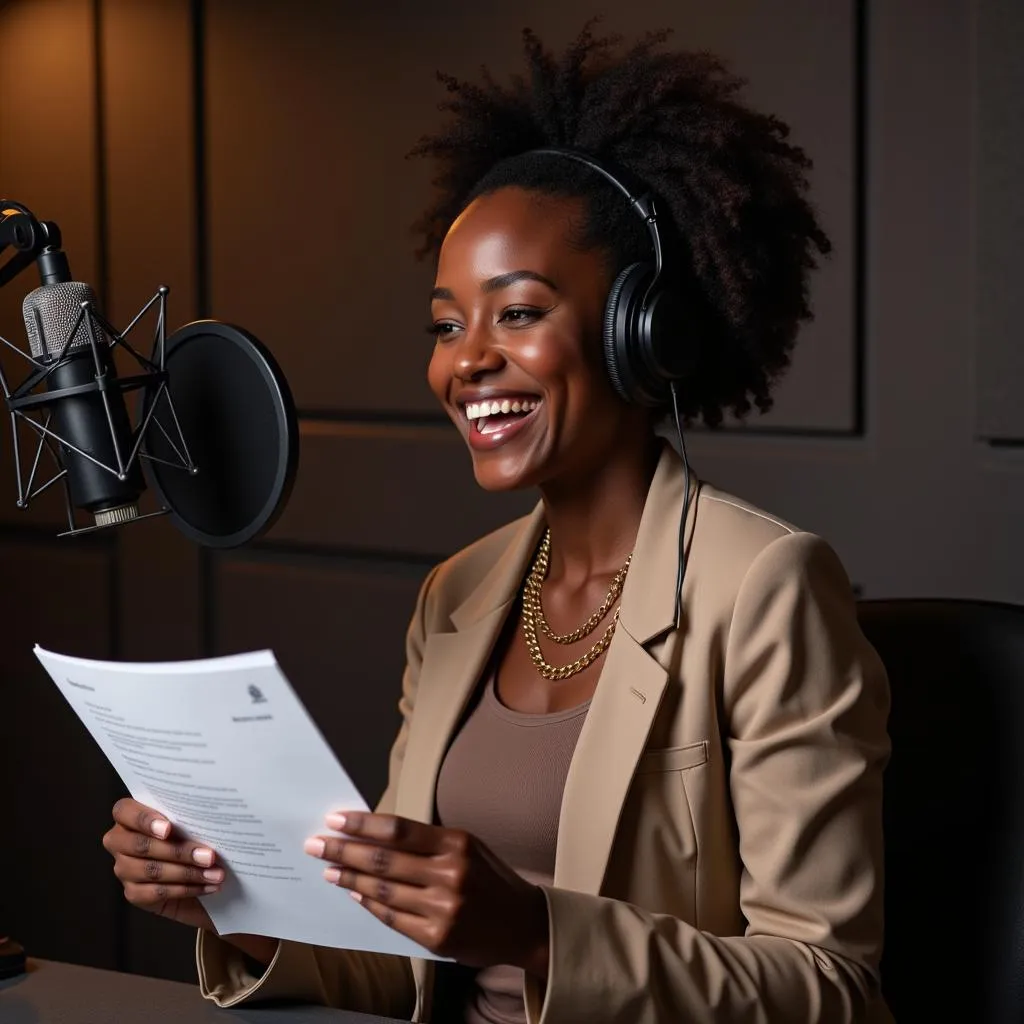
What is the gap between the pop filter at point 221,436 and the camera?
95cm

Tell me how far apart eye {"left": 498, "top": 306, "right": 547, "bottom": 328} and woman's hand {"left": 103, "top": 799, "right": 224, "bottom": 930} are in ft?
1.62

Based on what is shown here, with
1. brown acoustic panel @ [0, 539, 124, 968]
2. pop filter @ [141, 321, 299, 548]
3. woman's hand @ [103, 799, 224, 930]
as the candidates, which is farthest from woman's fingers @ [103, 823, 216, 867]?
brown acoustic panel @ [0, 539, 124, 968]

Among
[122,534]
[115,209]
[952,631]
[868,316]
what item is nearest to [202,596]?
[122,534]

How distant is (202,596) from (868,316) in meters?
1.34

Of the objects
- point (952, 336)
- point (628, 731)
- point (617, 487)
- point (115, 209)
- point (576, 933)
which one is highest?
point (115, 209)

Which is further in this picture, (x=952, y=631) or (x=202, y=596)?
(x=202, y=596)

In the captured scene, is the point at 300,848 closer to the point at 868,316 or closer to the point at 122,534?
the point at 868,316

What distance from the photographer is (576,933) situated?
3.50 feet

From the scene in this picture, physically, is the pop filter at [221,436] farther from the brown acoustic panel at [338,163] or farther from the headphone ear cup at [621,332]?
the brown acoustic panel at [338,163]

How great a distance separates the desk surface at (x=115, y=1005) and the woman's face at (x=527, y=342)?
0.45 m

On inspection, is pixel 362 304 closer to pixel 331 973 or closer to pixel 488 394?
pixel 488 394

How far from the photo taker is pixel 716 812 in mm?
1231

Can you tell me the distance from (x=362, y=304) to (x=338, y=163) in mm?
237

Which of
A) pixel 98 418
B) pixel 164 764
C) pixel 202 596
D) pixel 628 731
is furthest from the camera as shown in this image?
pixel 202 596
